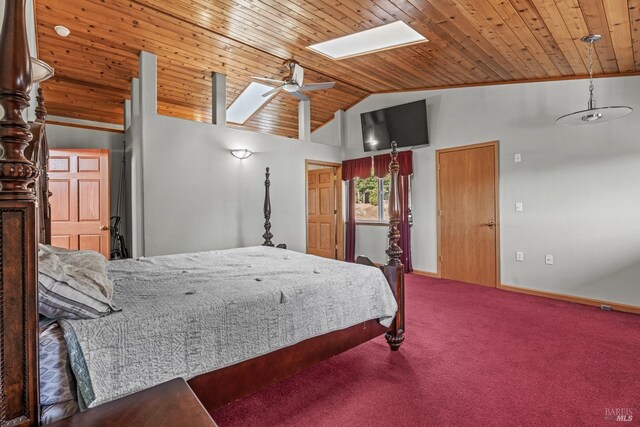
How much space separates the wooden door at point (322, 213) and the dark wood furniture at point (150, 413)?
5.75m

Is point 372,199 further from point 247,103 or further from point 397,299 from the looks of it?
point 397,299

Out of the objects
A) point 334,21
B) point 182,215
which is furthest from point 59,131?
point 334,21

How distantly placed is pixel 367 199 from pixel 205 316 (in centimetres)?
517

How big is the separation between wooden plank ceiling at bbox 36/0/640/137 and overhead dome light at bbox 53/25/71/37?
42mm

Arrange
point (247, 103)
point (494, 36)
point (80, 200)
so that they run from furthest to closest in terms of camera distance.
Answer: point (247, 103) → point (80, 200) → point (494, 36)

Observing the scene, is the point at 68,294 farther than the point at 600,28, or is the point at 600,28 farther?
the point at 600,28

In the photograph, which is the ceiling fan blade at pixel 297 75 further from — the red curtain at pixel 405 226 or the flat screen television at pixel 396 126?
the red curtain at pixel 405 226

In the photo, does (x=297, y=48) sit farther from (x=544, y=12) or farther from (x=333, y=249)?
(x=333, y=249)

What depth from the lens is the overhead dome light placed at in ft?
11.5

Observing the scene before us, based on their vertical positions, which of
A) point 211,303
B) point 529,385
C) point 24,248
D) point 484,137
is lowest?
point 529,385

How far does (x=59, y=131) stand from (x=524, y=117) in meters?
6.68

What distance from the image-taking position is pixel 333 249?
267 inches

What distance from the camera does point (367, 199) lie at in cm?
649

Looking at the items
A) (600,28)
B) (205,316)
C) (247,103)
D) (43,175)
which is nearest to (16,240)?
(205,316)
